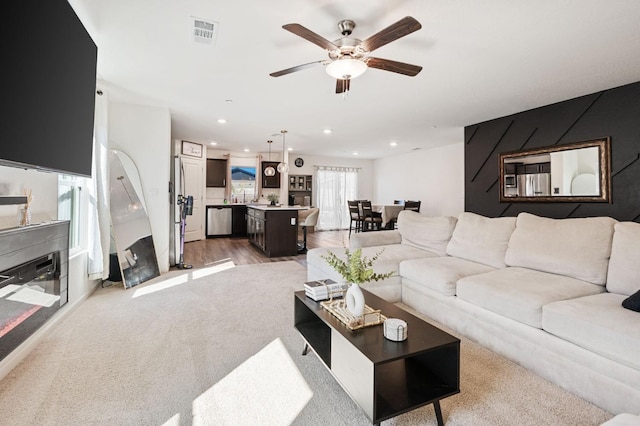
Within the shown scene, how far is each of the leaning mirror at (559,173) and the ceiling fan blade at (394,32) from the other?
340 centimetres

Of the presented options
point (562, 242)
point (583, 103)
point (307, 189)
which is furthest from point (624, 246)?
point (307, 189)

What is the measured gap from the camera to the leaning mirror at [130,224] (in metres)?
3.77

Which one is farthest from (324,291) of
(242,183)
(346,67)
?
(242,183)

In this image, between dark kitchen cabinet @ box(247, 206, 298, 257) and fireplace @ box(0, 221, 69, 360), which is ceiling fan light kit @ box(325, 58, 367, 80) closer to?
fireplace @ box(0, 221, 69, 360)

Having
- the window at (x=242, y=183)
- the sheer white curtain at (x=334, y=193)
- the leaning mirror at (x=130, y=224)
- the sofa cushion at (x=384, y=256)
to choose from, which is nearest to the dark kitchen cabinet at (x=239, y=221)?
the window at (x=242, y=183)

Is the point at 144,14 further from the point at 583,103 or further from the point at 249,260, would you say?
the point at 583,103

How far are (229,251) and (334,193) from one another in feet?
15.9

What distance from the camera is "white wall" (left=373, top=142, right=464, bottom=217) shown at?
24.7ft

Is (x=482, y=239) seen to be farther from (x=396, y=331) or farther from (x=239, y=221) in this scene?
(x=239, y=221)

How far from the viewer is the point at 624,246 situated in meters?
2.16

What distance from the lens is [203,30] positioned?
233cm

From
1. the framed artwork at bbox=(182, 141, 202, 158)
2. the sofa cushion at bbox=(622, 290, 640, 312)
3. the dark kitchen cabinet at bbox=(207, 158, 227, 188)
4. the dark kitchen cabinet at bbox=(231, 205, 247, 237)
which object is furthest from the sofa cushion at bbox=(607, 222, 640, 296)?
the dark kitchen cabinet at bbox=(207, 158, 227, 188)

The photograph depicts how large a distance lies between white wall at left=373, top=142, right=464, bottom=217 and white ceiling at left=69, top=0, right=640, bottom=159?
2.78 m

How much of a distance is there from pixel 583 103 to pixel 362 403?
184 inches
